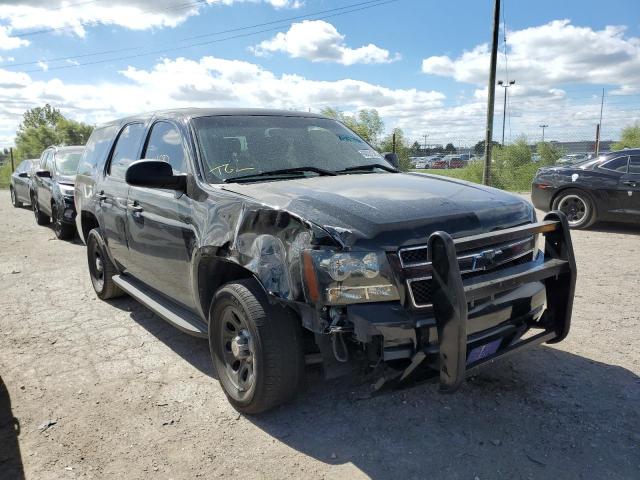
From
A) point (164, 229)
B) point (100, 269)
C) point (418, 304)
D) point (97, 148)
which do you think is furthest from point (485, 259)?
point (97, 148)

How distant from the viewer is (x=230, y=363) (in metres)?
3.29

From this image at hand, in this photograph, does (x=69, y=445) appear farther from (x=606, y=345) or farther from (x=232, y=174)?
(x=606, y=345)

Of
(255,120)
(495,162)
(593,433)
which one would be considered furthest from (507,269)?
(495,162)

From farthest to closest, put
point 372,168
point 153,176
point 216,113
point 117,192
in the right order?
point 117,192 < point 372,168 < point 216,113 < point 153,176

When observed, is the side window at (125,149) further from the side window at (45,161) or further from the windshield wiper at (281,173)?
the side window at (45,161)

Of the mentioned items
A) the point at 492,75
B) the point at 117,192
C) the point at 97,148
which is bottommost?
the point at 117,192

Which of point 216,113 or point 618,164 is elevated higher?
point 216,113

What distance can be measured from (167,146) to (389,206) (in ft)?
6.65

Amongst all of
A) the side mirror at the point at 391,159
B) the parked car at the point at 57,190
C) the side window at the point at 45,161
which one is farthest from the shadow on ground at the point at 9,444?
the side window at the point at 45,161

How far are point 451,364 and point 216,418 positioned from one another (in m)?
1.55

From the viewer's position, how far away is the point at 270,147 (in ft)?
12.4

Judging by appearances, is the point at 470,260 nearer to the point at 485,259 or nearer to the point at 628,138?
the point at 485,259

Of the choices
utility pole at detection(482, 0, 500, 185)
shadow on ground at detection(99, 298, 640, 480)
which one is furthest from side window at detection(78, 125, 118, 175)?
utility pole at detection(482, 0, 500, 185)

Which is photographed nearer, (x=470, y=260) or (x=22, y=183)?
(x=470, y=260)
